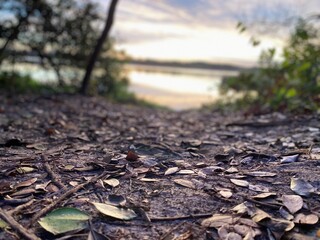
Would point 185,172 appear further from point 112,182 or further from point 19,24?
point 19,24

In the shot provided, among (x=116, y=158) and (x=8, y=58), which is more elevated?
(x=116, y=158)

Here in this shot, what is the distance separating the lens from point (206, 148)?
95.7 inches

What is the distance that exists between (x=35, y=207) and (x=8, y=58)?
546 centimetres

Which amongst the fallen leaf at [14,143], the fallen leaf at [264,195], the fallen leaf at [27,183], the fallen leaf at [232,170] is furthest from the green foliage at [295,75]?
the fallen leaf at [27,183]

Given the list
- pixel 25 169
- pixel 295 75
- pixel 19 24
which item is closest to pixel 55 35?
pixel 19 24

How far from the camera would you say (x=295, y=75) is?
198 inches

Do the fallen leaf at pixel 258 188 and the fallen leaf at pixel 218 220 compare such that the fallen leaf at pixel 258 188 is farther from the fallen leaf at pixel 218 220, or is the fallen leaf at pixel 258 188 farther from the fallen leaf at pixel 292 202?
the fallen leaf at pixel 218 220

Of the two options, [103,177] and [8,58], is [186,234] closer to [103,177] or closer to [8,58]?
[103,177]

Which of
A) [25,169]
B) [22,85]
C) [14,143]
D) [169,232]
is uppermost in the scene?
[169,232]

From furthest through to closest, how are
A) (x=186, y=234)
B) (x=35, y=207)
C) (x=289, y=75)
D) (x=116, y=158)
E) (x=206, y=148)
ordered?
1. (x=289, y=75)
2. (x=206, y=148)
3. (x=116, y=158)
4. (x=35, y=207)
5. (x=186, y=234)

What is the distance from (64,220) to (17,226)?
149mm

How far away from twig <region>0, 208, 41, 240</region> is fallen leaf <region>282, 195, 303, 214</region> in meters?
0.90

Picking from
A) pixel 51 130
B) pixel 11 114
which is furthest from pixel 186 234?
pixel 11 114

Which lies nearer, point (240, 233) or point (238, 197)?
point (240, 233)
